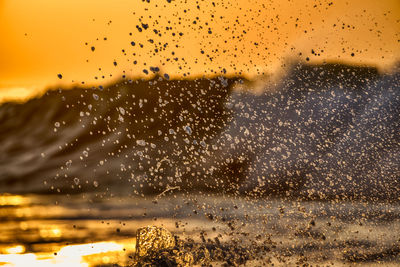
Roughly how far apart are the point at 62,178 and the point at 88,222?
0.74 metres

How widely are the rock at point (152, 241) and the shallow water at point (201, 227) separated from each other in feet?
0.18

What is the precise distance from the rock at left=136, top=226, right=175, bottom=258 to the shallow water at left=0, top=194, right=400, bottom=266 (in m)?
0.05

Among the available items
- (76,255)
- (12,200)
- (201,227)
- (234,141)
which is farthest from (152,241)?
(234,141)

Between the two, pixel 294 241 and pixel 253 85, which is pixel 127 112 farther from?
pixel 294 241

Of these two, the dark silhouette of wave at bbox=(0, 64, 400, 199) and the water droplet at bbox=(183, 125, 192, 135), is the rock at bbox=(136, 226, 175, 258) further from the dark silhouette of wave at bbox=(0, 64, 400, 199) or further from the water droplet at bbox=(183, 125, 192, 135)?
the water droplet at bbox=(183, 125, 192, 135)

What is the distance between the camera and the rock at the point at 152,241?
173 centimetres

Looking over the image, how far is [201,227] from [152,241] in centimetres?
40

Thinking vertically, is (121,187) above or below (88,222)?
above

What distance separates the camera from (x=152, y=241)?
1758 mm

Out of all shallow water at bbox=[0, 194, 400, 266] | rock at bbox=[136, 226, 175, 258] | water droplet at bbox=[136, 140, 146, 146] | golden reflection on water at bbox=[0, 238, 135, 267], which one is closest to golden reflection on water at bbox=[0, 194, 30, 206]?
shallow water at bbox=[0, 194, 400, 266]

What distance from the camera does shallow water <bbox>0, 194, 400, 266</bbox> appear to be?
1.79 m

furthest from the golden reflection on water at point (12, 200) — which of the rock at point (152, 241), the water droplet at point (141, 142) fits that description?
the rock at point (152, 241)

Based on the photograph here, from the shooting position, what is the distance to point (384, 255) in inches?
70.6

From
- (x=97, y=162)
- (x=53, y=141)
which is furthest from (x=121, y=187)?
(x=53, y=141)
